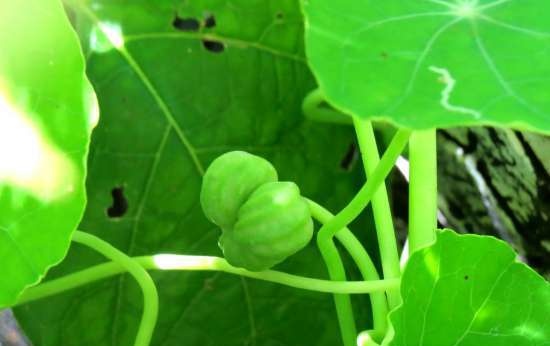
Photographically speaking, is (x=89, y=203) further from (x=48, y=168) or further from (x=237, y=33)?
(x=48, y=168)

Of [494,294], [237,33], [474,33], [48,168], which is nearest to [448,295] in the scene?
[494,294]

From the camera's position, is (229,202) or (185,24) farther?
(185,24)

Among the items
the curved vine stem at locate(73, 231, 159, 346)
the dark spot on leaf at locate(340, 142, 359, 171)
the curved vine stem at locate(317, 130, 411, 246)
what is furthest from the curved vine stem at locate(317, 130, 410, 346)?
the dark spot on leaf at locate(340, 142, 359, 171)

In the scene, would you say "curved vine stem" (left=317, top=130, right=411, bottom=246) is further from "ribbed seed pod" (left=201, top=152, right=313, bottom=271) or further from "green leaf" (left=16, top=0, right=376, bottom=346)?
"green leaf" (left=16, top=0, right=376, bottom=346)

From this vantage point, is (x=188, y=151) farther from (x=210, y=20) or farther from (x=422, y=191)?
(x=422, y=191)

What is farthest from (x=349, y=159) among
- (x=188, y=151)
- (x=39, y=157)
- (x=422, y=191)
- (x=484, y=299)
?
(x=39, y=157)

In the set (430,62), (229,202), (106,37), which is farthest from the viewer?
(106,37)
